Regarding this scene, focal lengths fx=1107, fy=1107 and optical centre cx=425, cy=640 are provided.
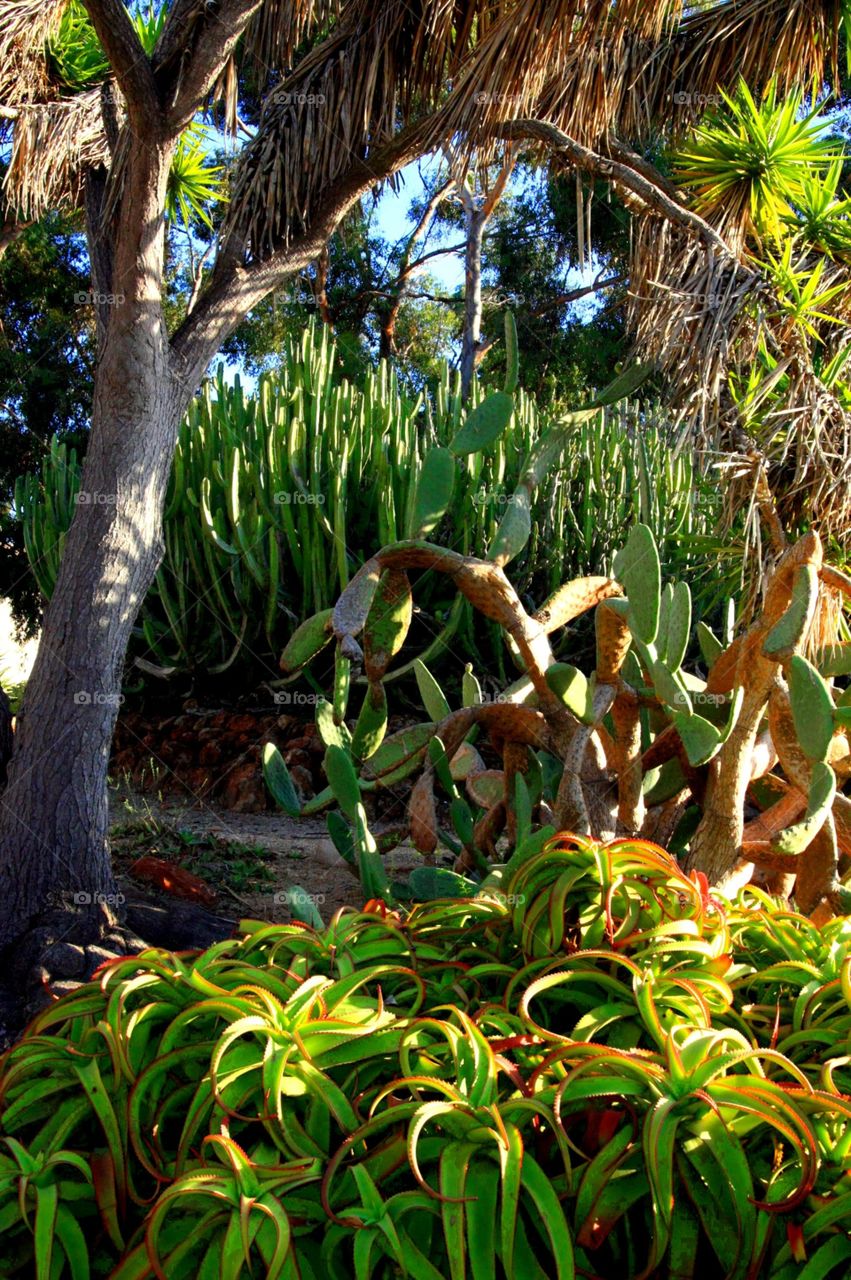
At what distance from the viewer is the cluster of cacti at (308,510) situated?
6.48m

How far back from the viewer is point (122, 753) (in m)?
6.98

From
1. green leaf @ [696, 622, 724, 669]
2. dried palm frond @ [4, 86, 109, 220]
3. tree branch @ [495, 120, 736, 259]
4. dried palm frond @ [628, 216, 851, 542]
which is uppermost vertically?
dried palm frond @ [4, 86, 109, 220]

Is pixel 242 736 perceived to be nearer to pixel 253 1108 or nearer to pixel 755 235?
pixel 755 235

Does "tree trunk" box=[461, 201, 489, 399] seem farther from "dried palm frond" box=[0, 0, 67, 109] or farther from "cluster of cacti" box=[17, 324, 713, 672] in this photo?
"dried palm frond" box=[0, 0, 67, 109]

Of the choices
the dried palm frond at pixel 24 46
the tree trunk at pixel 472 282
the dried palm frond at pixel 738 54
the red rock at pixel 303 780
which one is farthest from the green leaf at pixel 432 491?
the tree trunk at pixel 472 282

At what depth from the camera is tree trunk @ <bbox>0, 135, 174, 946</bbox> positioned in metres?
3.21

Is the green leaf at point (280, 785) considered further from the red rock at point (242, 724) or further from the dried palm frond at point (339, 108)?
the red rock at point (242, 724)

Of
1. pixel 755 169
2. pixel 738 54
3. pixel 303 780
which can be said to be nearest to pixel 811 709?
pixel 755 169

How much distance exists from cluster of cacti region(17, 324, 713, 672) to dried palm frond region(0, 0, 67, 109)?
2117 mm

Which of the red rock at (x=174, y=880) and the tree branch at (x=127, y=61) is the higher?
the tree branch at (x=127, y=61)

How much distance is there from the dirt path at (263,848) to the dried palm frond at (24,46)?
3.38m

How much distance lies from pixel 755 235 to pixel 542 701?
3568mm

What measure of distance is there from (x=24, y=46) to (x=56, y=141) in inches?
15.2

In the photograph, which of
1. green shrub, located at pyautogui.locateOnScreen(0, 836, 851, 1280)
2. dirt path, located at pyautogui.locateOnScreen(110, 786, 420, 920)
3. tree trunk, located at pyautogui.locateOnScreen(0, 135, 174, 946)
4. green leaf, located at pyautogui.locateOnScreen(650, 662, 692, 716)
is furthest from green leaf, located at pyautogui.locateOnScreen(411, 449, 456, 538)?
tree trunk, located at pyautogui.locateOnScreen(0, 135, 174, 946)
